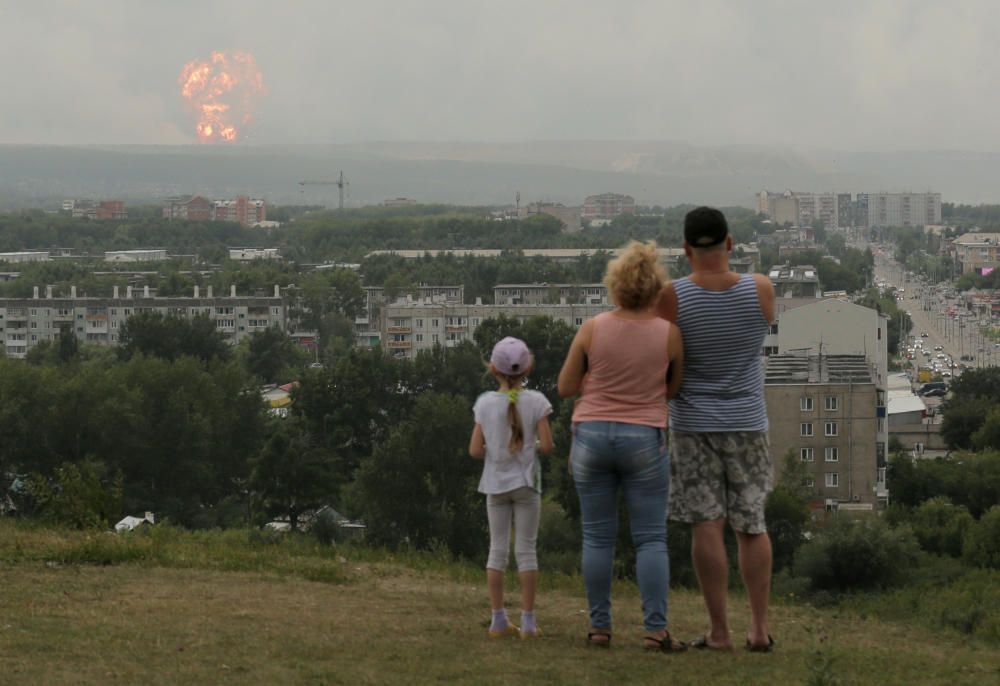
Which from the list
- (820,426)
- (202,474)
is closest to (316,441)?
(202,474)

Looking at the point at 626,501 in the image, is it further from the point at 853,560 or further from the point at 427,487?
the point at 427,487

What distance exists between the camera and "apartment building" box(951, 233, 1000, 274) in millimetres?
153488

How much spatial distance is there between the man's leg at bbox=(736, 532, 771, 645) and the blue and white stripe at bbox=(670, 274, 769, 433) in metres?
0.45

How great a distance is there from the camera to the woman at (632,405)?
669 cm

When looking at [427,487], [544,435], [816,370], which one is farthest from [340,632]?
[816,370]

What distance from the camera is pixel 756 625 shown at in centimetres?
695

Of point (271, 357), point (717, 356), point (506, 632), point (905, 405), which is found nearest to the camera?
point (717, 356)

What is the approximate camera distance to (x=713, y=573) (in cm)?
695

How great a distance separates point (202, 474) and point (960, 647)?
2802 cm

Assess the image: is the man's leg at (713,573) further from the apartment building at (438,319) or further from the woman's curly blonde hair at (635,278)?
the apartment building at (438,319)

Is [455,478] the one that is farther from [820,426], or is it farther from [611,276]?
[611,276]

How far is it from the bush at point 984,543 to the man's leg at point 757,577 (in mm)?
14505

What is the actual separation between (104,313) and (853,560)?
A: 228ft

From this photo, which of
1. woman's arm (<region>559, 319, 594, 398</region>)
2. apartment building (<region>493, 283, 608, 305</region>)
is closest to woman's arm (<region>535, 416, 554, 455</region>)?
woman's arm (<region>559, 319, 594, 398</region>)
